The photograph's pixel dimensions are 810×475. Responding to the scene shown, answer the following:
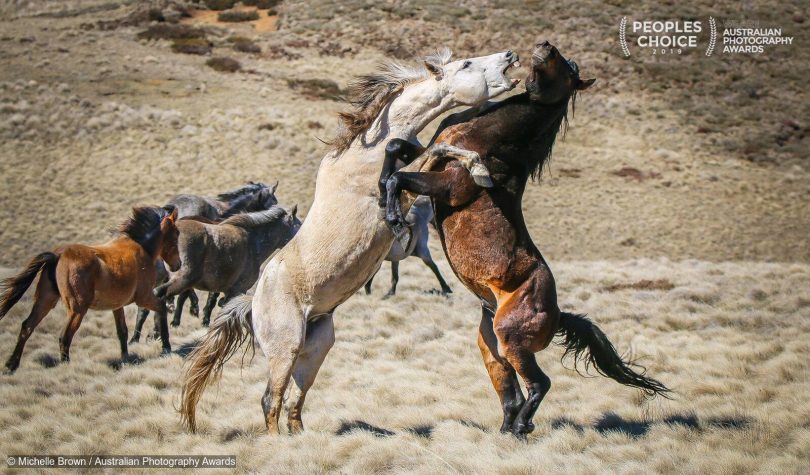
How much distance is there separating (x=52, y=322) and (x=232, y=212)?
3.65 metres

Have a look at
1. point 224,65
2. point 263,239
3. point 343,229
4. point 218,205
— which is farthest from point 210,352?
point 224,65

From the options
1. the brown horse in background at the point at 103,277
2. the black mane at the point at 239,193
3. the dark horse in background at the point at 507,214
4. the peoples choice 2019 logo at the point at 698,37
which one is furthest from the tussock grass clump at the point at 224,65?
the dark horse in background at the point at 507,214

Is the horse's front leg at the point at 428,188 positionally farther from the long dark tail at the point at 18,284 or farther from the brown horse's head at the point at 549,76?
the long dark tail at the point at 18,284

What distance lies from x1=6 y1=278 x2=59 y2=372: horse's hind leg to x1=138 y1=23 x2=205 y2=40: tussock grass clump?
3150 centimetres

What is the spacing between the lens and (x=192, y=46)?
1401 inches

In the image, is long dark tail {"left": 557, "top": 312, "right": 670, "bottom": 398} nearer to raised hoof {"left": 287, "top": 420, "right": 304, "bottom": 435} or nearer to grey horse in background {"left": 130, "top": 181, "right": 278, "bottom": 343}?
raised hoof {"left": 287, "top": 420, "right": 304, "bottom": 435}

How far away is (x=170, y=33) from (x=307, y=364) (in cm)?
3558

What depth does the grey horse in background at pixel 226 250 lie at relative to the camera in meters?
10.1

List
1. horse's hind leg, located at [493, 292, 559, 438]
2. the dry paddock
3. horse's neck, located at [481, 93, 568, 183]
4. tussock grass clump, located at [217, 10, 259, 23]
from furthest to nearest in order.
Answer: tussock grass clump, located at [217, 10, 259, 23] → horse's neck, located at [481, 93, 568, 183] → the dry paddock → horse's hind leg, located at [493, 292, 559, 438]

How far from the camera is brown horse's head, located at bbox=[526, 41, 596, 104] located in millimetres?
4828

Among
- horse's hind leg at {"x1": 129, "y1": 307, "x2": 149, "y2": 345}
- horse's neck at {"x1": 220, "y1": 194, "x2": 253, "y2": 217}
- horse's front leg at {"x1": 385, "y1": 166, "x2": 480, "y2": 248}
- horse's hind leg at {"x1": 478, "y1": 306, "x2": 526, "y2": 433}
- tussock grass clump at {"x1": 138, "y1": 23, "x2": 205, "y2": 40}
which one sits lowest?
tussock grass clump at {"x1": 138, "y1": 23, "x2": 205, "y2": 40}

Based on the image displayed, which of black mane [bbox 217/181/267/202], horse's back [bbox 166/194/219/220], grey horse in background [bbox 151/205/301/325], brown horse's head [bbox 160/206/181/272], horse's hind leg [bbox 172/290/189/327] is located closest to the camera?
brown horse's head [bbox 160/206/181/272]

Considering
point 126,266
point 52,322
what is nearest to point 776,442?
point 126,266

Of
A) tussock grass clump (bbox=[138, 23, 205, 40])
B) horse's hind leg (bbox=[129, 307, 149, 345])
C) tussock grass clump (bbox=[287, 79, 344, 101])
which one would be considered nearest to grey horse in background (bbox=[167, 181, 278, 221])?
horse's hind leg (bbox=[129, 307, 149, 345])
